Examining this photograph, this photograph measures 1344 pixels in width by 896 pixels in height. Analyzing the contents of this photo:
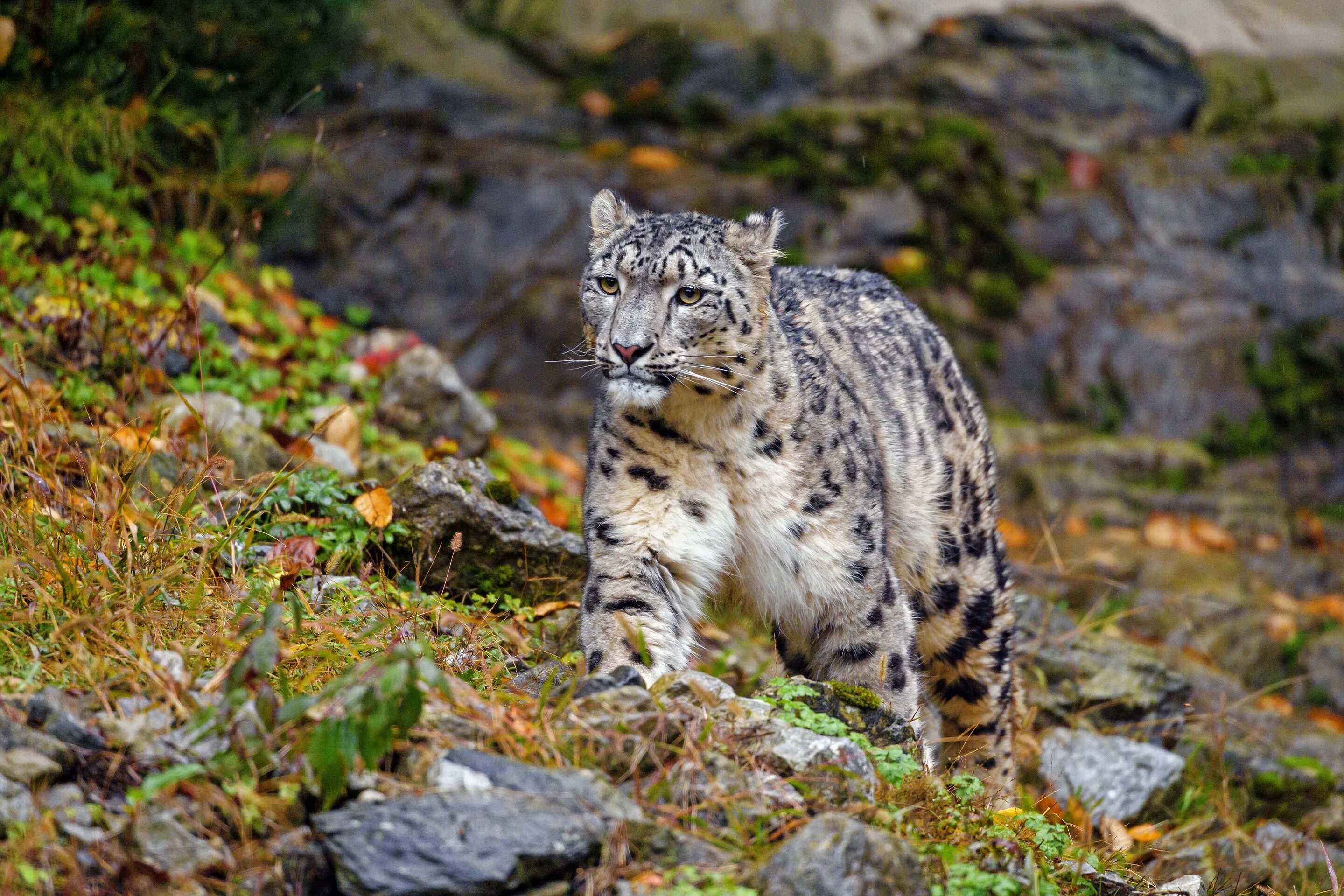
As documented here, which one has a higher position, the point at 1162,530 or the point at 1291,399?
the point at 1291,399

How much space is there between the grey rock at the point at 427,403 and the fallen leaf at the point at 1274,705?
5.62 meters

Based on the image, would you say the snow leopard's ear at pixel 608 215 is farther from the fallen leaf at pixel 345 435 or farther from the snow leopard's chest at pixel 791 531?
the fallen leaf at pixel 345 435

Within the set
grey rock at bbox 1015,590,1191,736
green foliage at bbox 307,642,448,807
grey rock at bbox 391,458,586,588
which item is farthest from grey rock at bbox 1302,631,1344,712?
green foliage at bbox 307,642,448,807

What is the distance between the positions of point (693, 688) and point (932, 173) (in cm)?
911

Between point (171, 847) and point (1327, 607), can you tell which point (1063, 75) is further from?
point (171, 847)

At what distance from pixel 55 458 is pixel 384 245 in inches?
237

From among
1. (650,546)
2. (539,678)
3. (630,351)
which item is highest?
(630,351)

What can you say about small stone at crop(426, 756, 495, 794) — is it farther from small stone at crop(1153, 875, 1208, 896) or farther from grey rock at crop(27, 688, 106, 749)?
small stone at crop(1153, 875, 1208, 896)

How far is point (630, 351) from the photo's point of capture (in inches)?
190

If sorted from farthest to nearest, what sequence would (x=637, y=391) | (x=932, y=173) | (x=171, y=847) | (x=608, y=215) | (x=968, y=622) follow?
(x=932, y=173) → (x=968, y=622) → (x=608, y=215) → (x=637, y=391) → (x=171, y=847)

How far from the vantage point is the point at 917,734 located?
497 cm

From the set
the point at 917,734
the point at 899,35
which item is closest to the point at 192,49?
the point at 917,734

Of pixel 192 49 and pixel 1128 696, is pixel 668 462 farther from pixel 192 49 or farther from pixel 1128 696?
pixel 192 49

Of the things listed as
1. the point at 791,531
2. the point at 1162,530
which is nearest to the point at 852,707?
the point at 791,531
